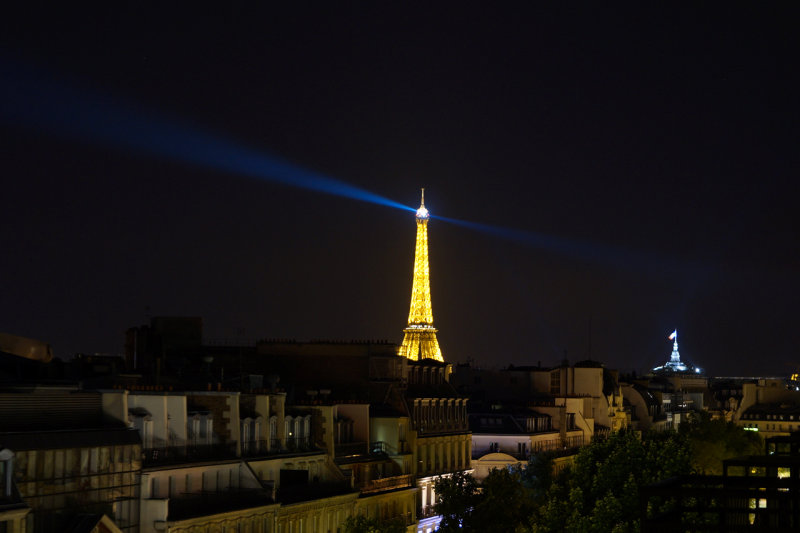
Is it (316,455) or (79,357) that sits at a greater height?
(79,357)

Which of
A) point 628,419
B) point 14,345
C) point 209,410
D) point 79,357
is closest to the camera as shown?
point 14,345

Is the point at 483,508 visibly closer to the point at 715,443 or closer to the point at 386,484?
the point at 386,484

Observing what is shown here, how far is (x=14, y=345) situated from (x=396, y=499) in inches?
1606

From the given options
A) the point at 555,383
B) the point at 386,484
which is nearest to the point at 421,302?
the point at 555,383

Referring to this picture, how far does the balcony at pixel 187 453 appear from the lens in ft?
172

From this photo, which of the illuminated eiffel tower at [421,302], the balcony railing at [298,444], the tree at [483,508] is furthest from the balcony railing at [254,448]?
the illuminated eiffel tower at [421,302]

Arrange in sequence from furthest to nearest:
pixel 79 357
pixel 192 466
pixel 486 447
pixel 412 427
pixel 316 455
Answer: pixel 486 447 < pixel 412 427 < pixel 79 357 < pixel 316 455 < pixel 192 466

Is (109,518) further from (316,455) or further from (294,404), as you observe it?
(294,404)

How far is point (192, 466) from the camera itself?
54.6 meters

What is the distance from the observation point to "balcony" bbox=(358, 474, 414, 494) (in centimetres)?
7625

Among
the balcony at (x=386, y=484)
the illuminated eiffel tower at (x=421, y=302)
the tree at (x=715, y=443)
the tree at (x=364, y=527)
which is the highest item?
the illuminated eiffel tower at (x=421, y=302)

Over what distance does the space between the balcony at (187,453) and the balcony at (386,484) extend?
1719cm

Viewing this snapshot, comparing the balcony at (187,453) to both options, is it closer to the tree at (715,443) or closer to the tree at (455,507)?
the tree at (455,507)

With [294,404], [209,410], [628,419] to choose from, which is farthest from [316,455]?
[628,419]
